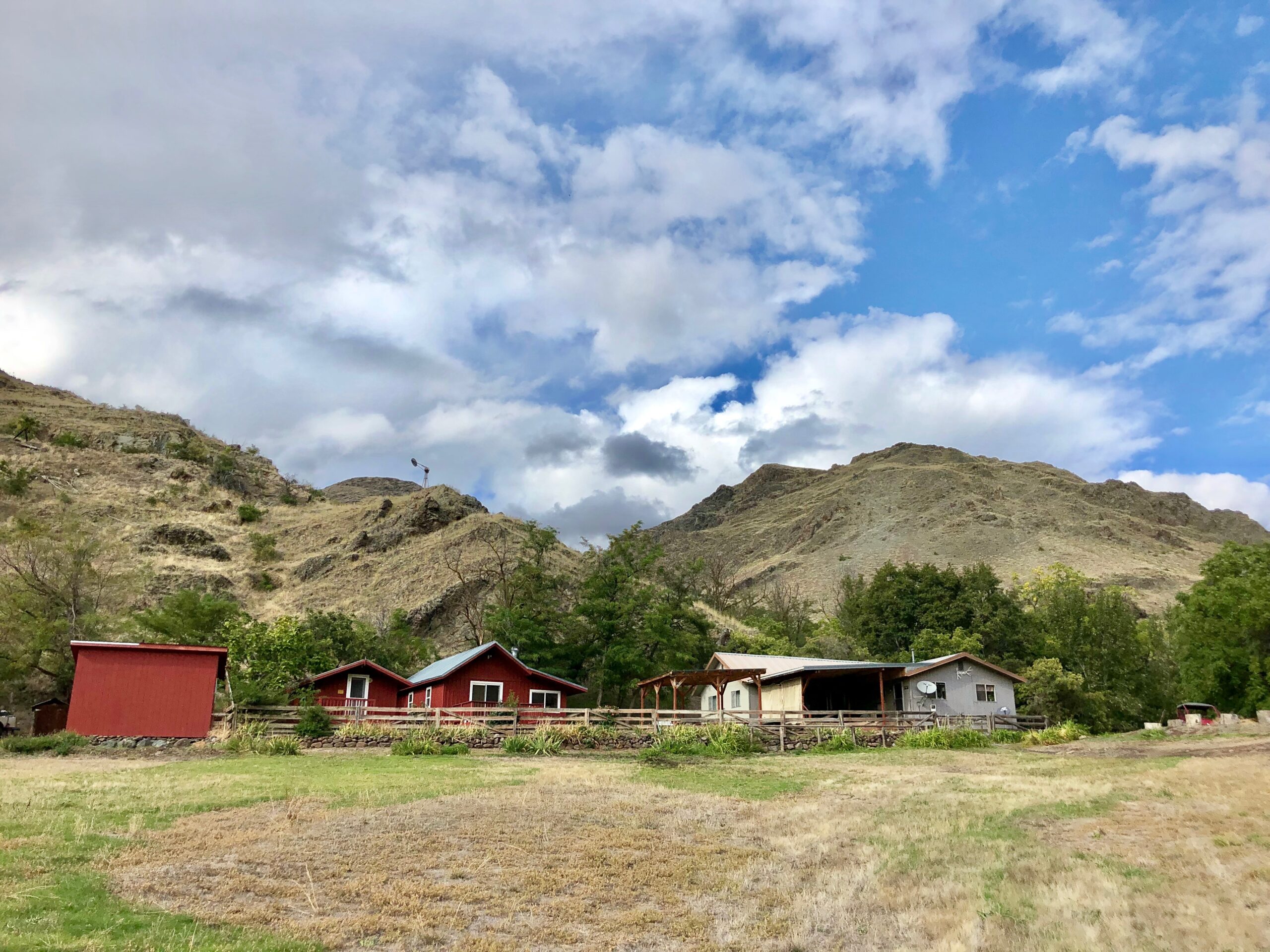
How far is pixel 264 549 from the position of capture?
78.0m

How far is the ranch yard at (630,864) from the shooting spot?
7.81 m

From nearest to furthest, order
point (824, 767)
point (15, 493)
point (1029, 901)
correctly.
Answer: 1. point (1029, 901)
2. point (824, 767)
3. point (15, 493)

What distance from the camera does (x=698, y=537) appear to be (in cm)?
19675

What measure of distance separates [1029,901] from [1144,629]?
6501 cm

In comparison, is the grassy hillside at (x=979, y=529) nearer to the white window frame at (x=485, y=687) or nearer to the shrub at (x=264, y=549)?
the white window frame at (x=485, y=687)

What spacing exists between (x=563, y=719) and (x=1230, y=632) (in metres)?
37.4

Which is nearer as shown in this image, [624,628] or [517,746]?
[517,746]

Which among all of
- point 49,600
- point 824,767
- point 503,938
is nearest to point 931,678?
point 824,767

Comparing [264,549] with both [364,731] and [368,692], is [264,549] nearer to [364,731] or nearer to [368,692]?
[368,692]

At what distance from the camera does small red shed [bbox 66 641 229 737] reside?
2938cm

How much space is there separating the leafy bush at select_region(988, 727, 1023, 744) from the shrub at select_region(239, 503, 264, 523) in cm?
7749

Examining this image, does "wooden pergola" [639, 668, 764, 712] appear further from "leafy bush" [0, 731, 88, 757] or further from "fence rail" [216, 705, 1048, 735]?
"leafy bush" [0, 731, 88, 757]

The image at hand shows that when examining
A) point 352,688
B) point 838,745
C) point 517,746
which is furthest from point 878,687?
point 352,688

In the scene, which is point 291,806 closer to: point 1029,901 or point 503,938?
point 503,938
